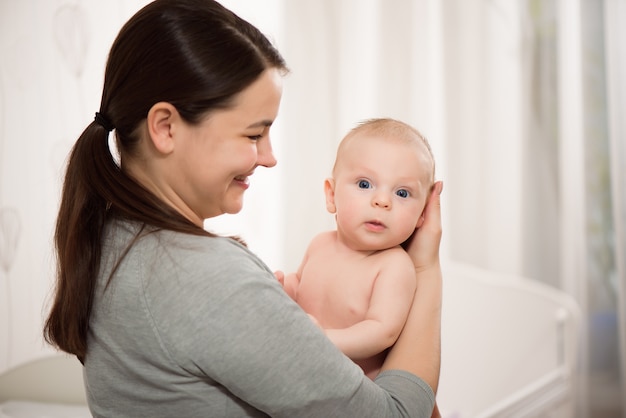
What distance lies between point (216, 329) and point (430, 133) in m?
2.01

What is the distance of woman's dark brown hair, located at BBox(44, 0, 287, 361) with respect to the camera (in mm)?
994

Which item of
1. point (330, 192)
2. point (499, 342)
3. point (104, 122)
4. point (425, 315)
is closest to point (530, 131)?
point (499, 342)

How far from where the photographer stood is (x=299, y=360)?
35.9 inches

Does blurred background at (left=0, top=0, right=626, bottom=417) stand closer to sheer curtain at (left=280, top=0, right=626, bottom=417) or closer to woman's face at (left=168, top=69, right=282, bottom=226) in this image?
sheer curtain at (left=280, top=0, right=626, bottom=417)

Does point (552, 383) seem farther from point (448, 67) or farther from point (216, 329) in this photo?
point (216, 329)

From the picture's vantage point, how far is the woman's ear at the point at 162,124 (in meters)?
1.01

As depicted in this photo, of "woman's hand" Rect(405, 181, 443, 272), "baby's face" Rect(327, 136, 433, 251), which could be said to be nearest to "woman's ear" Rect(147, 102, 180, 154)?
"baby's face" Rect(327, 136, 433, 251)

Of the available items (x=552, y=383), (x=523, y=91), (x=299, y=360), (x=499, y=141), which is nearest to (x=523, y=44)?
(x=523, y=91)

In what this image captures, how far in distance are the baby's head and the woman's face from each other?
0.24m

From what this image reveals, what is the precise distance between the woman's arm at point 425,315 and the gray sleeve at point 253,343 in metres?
0.18

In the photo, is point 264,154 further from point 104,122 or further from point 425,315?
point 425,315

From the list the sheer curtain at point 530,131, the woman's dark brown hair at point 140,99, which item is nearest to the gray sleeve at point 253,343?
the woman's dark brown hair at point 140,99

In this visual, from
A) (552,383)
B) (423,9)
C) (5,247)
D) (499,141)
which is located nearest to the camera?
(5,247)

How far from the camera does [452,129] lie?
292cm
